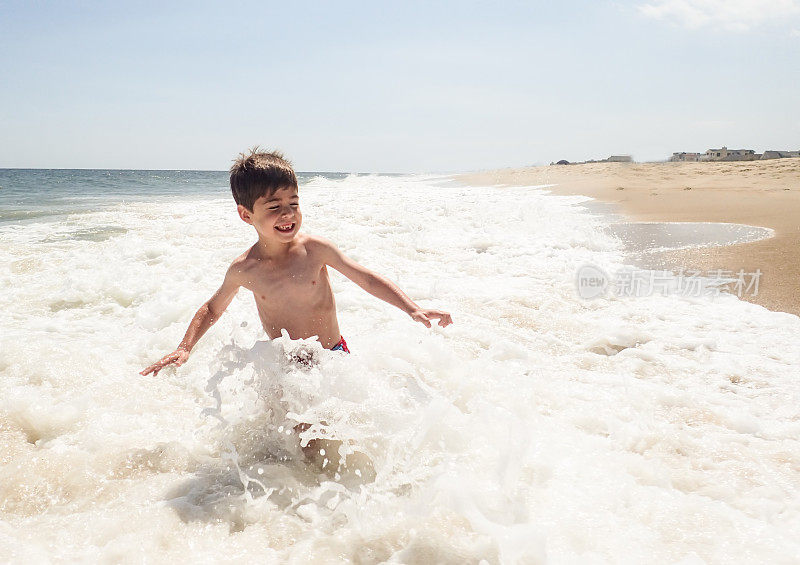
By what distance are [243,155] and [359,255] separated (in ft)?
15.8

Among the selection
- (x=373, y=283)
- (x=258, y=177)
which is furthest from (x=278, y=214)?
(x=373, y=283)

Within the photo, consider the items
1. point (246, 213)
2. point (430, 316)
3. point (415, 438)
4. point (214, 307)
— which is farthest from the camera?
point (214, 307)

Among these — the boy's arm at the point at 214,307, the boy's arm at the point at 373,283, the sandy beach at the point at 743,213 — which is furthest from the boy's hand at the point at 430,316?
the sandy beach at the point at 743,213

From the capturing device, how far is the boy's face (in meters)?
2.62

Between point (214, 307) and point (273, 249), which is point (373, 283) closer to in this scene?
point (273, 249)

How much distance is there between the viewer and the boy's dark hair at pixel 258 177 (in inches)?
102

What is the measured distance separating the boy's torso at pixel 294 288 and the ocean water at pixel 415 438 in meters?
0.17

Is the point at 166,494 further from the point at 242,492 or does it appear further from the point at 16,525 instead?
the point at 16,525

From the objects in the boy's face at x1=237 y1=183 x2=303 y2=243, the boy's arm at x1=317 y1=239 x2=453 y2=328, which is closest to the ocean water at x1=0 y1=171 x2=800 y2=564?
the boy's arm at x1=317 y1=239 x2=453 y2=328

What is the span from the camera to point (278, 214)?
2.63 metres

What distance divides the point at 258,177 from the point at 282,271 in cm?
51

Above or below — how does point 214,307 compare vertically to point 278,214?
below

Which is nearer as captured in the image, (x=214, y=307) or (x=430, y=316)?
(x=430, y=316)

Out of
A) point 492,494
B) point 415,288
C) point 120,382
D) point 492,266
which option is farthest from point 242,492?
point 492,266
